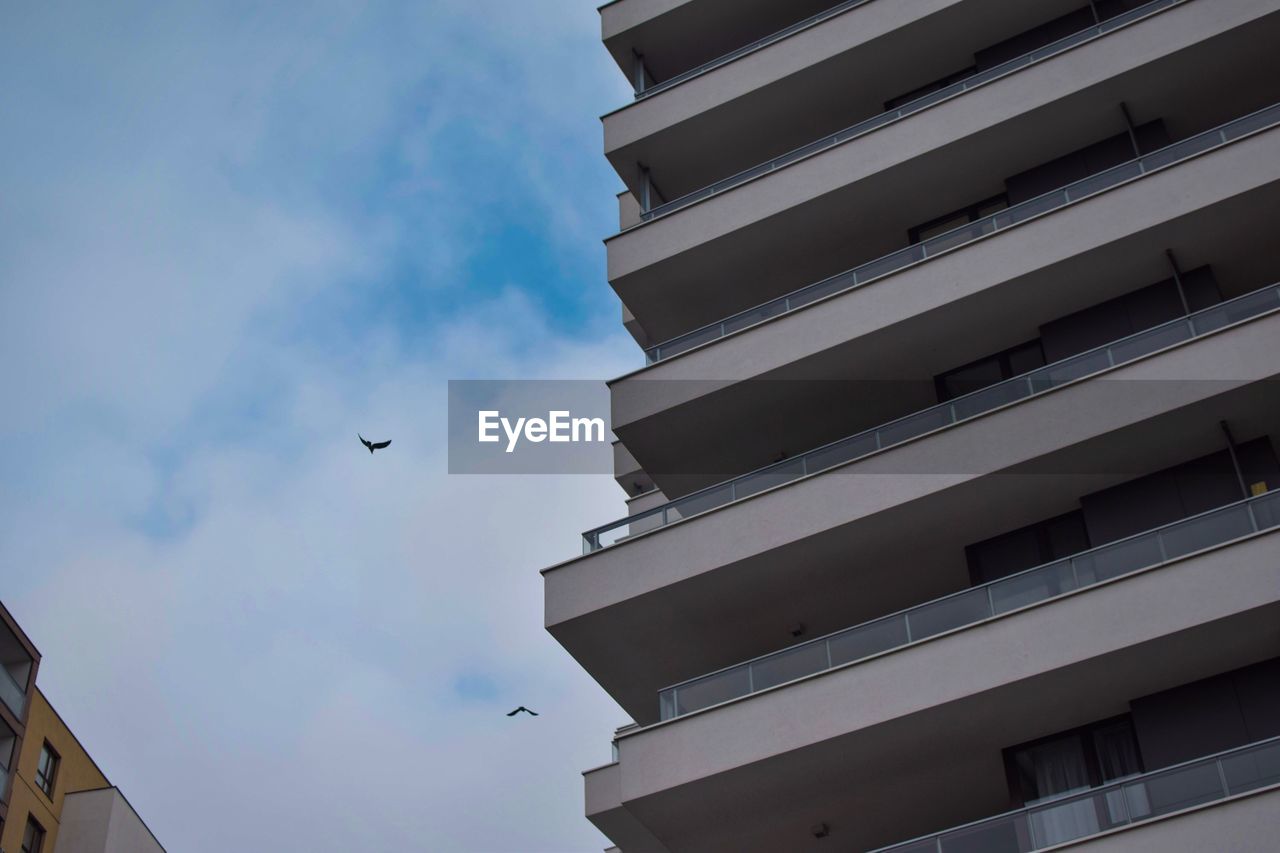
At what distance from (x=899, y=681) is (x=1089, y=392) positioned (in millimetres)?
5640

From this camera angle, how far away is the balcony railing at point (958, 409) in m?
23.3

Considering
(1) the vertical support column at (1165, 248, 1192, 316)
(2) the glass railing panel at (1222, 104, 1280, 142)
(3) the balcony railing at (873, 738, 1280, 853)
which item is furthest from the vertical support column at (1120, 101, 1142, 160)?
(3) the balcony railing at (873, 738, 1280, 853)

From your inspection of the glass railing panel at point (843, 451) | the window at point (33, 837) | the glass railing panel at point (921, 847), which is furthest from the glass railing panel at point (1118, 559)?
the window at point (33, 837)

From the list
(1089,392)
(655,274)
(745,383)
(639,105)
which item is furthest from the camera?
(639,105)

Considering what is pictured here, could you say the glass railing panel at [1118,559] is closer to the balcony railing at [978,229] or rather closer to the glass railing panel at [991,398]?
the glass railing panel at [991,398]

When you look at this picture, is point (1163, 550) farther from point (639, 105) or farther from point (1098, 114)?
point (639, 105)

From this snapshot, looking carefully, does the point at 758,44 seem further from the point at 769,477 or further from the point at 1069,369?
the point at 1069,369

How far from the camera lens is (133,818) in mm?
43375

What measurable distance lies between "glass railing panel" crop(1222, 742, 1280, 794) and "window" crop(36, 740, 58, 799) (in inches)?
1309

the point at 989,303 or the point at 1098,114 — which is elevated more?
the point at 1098,114

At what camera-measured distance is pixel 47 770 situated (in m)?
41.3

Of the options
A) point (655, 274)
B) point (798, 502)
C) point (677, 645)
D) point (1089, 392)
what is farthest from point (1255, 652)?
point (655, 274)

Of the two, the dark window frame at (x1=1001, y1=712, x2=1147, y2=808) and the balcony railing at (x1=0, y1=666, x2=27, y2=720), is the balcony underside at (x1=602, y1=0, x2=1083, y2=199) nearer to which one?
the dark window frame at (x1=1001, y1=712, x2=1147, y2=808)

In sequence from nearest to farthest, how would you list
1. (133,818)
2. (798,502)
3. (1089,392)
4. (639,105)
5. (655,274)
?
(1089,392), (798,502), (655,274), (639,105), (133,818)
